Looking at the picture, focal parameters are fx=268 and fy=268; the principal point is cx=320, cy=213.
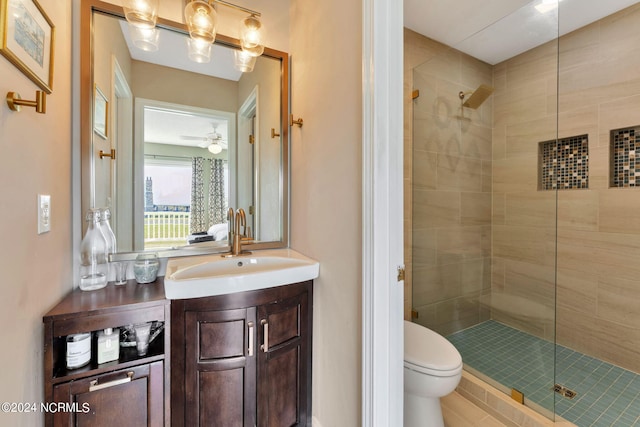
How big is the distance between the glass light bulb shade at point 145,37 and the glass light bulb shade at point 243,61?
410mm

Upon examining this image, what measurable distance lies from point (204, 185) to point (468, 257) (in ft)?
7.17

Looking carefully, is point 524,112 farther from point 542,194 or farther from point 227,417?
point 227,417

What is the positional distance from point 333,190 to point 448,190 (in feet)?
4.57

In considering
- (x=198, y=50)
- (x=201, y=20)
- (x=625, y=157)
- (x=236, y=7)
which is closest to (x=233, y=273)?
(x=198, y=50)

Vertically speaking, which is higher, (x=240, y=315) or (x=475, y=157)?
(x=475, y=157)

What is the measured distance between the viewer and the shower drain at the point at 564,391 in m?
1.62

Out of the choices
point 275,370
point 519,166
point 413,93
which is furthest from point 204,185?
point 519,166

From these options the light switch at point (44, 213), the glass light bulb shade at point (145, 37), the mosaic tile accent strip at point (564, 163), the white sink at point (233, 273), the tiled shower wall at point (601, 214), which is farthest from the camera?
the mosaic tile accent strip at point (564, 163)

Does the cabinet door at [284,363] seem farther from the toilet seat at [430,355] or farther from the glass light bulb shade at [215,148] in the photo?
the glass light bulb shade at [215,148]

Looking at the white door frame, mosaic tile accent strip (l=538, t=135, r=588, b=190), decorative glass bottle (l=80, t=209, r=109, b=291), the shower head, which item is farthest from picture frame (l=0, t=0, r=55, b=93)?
mosaic tile accent strip (l=538, t=135, r=588, b=190)

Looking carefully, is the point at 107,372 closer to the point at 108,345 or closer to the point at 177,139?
the point at 108,345

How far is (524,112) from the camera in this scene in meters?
2.21

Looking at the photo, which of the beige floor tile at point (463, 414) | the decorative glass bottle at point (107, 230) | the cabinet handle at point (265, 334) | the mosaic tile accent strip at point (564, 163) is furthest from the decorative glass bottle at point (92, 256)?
the mosaic tile accent strip at point (564, 163)

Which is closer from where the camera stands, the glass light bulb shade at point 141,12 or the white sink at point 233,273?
the white sink at point 233,273
